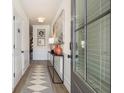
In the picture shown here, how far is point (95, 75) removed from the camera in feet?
5.89

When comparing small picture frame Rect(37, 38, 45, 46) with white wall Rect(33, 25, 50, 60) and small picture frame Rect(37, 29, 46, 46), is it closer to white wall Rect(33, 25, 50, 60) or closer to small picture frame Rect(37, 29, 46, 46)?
small picture frame Rect(37, 29, 46, 46)

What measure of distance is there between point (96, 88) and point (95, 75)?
0.48ft

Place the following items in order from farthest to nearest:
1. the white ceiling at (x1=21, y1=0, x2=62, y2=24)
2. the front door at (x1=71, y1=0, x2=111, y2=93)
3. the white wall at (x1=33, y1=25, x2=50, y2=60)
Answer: the white wall at (x1=33, y1=25, x2=50, y2=60) → the white ceiling at (x1=21, y1=0, x2=62, y2=24) → the front door at (x1=71, y1=0, x2=111, y2=93)

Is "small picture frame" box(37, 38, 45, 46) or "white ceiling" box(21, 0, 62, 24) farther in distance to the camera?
"small picture frame" box(37, 38, 45, 46)

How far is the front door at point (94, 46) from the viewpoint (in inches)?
58.6

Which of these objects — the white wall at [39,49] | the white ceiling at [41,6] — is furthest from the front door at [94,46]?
the white wall at [39,49]

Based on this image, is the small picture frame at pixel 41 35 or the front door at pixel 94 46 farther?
the small picture frame at pixel 41 35

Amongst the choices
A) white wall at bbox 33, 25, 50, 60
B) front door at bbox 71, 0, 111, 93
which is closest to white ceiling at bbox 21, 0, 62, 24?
front door at bbox 71, 0, 111, 93

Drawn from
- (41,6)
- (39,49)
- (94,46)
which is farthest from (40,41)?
(94,46)

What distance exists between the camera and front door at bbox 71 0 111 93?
1488 mm

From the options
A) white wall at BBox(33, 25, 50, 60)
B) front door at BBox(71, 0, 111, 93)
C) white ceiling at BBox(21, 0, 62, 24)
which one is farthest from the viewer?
white wall at BBox(33, 25, 50, 60)

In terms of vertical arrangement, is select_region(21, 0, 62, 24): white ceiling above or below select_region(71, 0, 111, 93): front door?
above

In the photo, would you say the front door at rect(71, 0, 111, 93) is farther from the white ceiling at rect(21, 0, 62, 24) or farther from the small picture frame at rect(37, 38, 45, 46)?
the small picture frame at rect(37, 38, 45, 46)

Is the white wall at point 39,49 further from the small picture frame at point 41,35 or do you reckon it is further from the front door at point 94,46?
the front door at point 94,46
